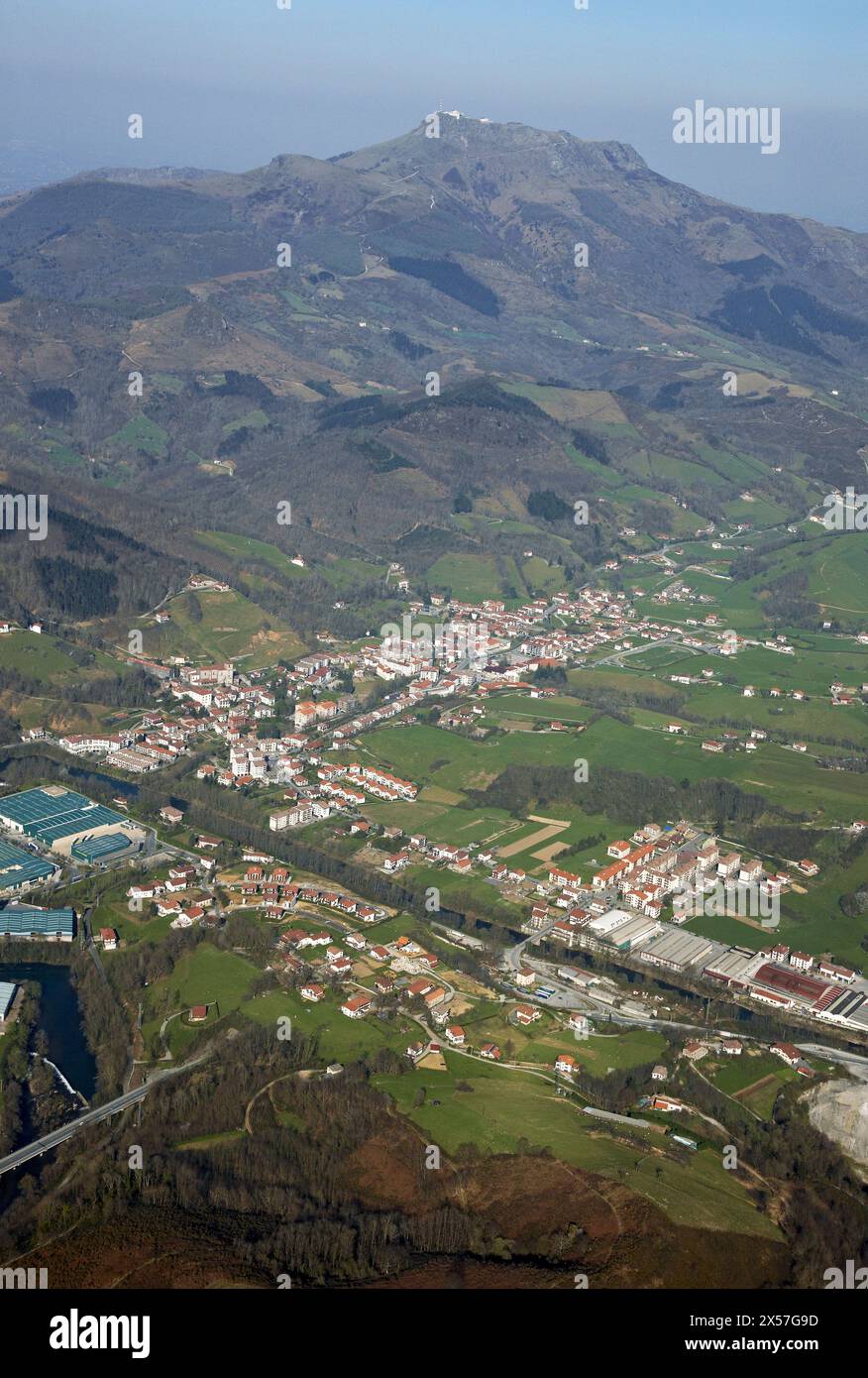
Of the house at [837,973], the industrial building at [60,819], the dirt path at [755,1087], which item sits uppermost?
the industrial building at [60,819]

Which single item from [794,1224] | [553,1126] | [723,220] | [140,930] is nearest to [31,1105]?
[140,930]

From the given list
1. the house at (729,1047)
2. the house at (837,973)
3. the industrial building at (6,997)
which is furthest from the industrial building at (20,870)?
the house at (837,973)

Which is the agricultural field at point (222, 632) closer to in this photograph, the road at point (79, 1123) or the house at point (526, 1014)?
the house at point (526, 1014)

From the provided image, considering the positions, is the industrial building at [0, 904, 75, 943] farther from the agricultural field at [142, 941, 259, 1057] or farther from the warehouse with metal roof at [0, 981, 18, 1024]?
the agricultural field at [142, 941, 259, 1057]

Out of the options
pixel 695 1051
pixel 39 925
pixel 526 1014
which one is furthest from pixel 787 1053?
pixel 39 925

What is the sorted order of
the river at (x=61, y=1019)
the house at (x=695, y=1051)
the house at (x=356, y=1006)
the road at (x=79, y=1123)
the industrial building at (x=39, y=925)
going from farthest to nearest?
the industrial building at (x=39, y=925) < the house at (x=356, y=1006) < the house at (x=695, y=1051) < the river at (x=61, y=1019) < the road at (x=79, y=1123)

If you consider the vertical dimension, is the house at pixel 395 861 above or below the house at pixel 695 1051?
above

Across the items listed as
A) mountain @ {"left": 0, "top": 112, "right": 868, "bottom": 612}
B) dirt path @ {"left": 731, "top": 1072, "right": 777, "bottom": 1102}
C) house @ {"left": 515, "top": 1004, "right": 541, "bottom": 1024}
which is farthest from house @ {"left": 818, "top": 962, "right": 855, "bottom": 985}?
mountain @ {"left": 0, "top": 112, "right": 868, "bottom": 612}
